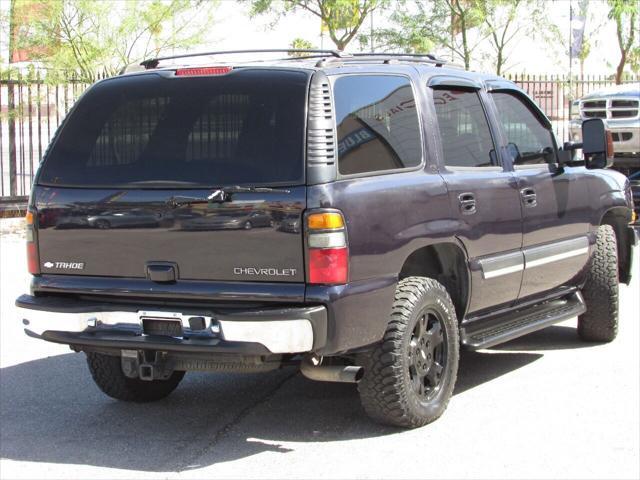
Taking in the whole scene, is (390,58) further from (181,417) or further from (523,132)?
(181,417)

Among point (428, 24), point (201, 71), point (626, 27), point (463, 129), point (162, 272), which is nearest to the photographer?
point (162, 272)

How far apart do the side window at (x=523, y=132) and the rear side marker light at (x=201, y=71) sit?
84.9 inches

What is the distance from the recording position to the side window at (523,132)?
6.94 m

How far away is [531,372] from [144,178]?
3109 mm

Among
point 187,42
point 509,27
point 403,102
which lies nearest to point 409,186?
point 403,102

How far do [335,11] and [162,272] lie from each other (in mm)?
15143

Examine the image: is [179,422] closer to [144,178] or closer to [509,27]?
[144,178]

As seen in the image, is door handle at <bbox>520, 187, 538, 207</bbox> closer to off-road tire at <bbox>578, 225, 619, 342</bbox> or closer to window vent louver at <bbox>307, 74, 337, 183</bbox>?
off-road tire at <bbox>578, 225, 619, 342</bbox>

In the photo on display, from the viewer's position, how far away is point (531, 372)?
7.07 metres

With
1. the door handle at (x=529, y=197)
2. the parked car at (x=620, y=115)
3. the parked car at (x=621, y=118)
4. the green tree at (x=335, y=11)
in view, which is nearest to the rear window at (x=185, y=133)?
the door handle at (x=529, y=197)

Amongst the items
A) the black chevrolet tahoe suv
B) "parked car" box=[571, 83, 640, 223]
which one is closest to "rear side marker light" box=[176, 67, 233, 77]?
the black chevrolet tahoe suv

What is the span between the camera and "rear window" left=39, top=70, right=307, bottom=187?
518 centimetres

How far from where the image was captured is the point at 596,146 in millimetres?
7426

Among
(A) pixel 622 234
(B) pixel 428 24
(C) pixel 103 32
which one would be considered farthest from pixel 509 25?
(A) pixel 622 234
